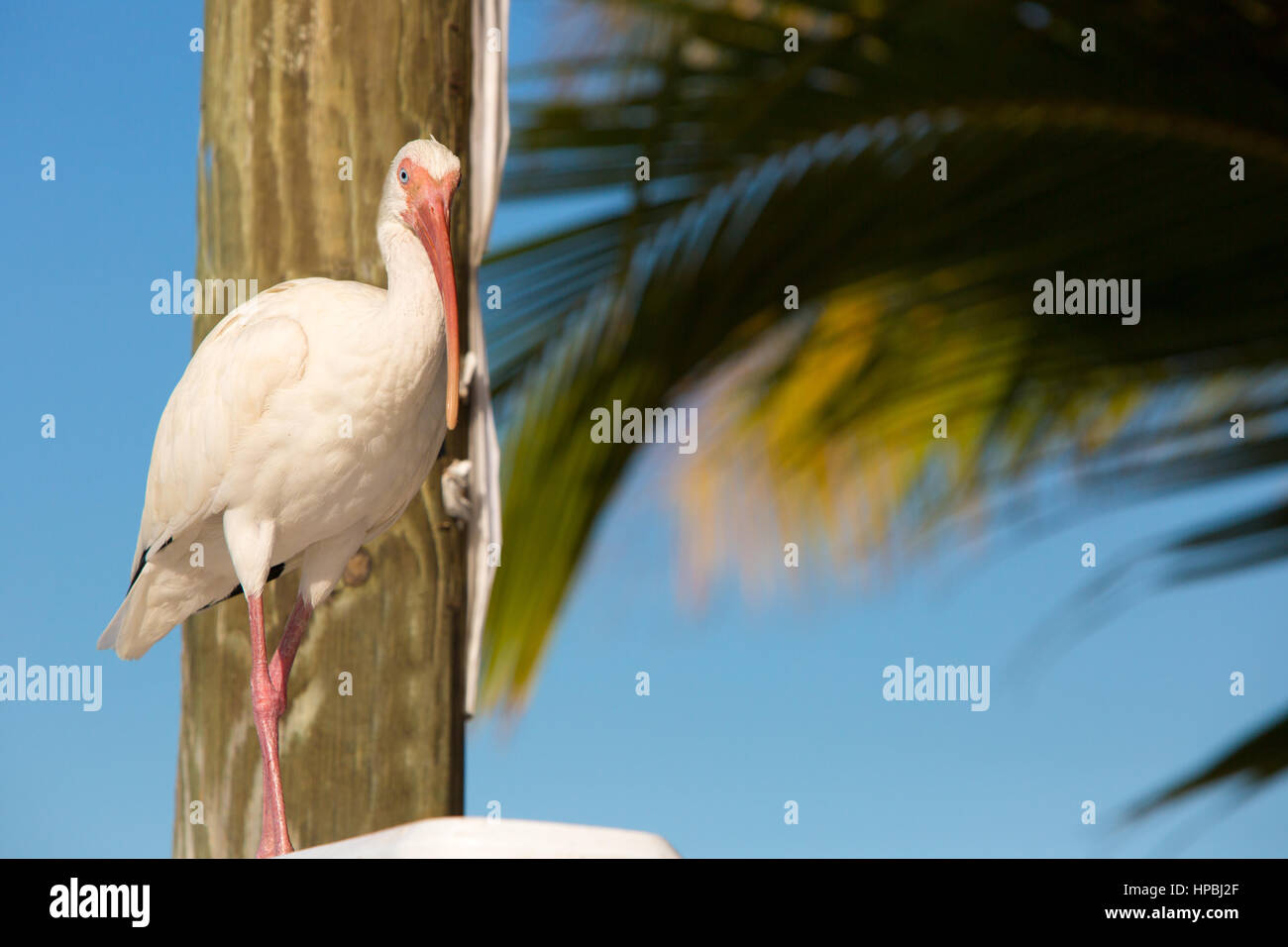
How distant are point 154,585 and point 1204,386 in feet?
9.04

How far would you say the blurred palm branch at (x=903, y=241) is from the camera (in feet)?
11.0

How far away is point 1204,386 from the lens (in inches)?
142

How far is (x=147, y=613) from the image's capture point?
8.80 ft

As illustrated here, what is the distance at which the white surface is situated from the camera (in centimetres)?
190

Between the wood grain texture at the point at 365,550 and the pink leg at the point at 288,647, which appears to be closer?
the pink leg at the point at 288,647

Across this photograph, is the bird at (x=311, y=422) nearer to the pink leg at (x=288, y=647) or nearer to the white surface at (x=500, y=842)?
the pink leg at (x=288, y=647)

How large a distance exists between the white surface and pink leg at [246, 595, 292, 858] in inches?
14.1

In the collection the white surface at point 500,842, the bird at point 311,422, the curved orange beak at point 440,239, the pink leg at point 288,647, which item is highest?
the curved orange beak at point 440,239
